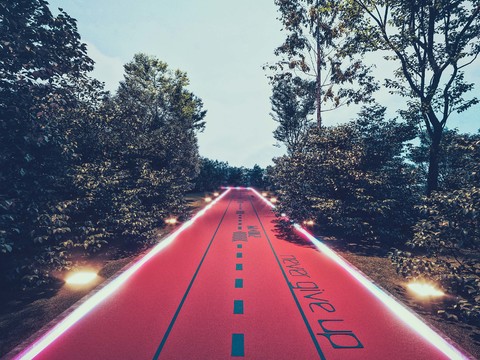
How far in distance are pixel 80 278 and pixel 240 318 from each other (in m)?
5.82

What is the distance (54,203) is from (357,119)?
44.1 feet

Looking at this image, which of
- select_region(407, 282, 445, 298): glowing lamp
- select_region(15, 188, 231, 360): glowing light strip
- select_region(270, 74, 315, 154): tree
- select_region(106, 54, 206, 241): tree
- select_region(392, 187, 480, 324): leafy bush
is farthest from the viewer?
select_region(270, 74, 315, 154): tree

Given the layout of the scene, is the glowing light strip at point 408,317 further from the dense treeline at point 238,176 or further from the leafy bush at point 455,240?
the dense treeline at point 238,176

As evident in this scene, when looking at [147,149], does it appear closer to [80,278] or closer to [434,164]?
[80,278]

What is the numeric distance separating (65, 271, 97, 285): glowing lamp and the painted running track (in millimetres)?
1002

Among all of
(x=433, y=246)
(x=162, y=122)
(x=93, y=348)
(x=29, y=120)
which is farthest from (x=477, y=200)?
(x=162, y=122)

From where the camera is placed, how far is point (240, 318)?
577cm

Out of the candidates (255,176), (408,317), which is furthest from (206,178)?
(408,317)

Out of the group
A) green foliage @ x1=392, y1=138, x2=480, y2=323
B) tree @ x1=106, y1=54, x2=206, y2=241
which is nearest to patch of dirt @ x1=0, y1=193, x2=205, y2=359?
tree @ x1=106, y1=54, x2=206, y2=241

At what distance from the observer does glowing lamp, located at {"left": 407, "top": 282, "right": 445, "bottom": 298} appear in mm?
7020

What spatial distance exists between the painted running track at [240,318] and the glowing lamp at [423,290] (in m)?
1.16

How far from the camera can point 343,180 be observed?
11758mm

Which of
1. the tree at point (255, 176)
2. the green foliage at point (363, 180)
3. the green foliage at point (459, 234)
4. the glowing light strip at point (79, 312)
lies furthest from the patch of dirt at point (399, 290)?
the tree at point (255, 176)

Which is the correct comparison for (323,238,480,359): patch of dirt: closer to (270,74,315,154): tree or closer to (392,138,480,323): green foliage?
(392,138,480,323): green foliage
